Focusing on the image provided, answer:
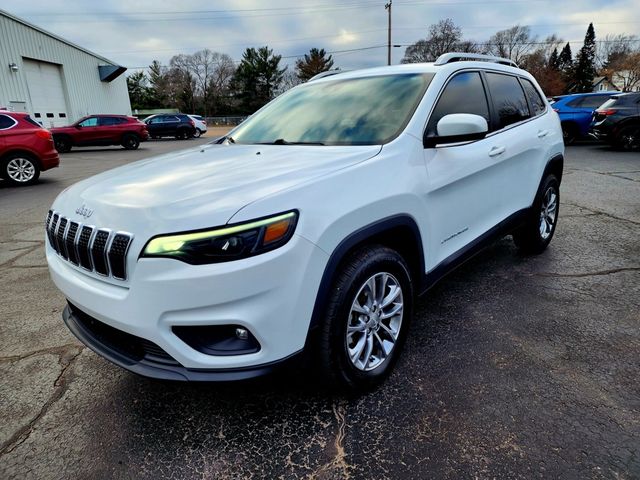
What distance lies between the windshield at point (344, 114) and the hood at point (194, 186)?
0.70 ft

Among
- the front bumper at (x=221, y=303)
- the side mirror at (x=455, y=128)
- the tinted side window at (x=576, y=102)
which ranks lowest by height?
the front bumper at (x=221, y=303)

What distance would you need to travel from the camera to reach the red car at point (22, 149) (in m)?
9.77

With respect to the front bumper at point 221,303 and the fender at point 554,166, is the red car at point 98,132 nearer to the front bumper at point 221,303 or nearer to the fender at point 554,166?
the fender at point 554,166

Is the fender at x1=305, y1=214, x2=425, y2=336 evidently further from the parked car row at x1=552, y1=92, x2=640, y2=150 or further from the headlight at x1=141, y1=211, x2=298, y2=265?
the parked car row at x1=552, y1=92, x2=640, y2=150

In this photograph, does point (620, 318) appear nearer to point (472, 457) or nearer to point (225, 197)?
point (472, 457)

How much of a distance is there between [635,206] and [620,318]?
4.50 metres

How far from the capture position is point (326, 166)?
2.12m

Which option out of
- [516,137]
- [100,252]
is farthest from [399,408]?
[516,137]

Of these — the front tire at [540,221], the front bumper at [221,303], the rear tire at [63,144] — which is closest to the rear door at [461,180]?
the front tire at [540,221]

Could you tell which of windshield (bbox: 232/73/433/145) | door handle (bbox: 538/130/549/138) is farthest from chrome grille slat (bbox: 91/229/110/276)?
door handle (bbox: 538/130/549/138)

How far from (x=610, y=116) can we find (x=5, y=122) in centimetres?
1614

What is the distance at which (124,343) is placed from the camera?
6.68 ft

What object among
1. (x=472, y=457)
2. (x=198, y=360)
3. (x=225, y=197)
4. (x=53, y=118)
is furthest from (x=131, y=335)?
(x=53, y=118)

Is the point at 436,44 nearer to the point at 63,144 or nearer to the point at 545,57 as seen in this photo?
the point at 545,57
